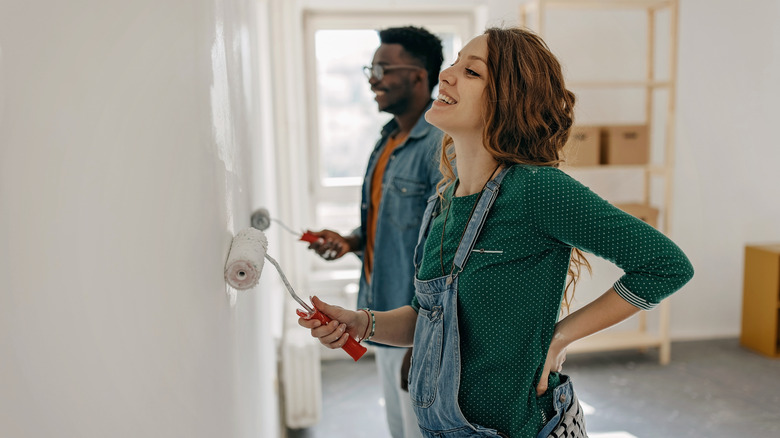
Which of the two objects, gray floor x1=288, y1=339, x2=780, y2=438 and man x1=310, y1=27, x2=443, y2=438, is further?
gray floor x1=288, y1=339, x2=780, y2=438

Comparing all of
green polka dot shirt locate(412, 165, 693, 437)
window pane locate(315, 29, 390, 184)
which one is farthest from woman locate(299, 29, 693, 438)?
window pane locate(315, 29, 390, 184)

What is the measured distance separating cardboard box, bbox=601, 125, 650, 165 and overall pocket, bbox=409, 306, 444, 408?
8.24 feet

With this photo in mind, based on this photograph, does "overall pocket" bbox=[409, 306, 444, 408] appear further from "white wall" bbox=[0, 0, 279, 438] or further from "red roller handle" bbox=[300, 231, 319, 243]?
"red roller handle" bbox=[300, 231, 319, 243]

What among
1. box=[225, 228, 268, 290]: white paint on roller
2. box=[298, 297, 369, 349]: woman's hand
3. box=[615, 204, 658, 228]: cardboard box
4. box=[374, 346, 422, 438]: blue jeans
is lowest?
box=[374, 346, 422, 438]: blue jeans

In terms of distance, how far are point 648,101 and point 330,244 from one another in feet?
8.13

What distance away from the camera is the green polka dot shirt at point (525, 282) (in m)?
0.95

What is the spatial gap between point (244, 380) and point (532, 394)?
0.53m

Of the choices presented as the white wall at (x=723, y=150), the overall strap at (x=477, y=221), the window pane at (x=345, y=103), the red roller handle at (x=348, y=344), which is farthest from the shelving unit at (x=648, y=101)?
the red roller handle at (x=348, y=344)

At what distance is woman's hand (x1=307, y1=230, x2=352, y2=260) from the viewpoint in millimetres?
1818

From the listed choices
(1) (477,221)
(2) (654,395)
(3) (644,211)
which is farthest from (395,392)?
(3) (644,211)

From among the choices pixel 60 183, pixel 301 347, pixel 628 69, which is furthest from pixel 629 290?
pixel 628 69

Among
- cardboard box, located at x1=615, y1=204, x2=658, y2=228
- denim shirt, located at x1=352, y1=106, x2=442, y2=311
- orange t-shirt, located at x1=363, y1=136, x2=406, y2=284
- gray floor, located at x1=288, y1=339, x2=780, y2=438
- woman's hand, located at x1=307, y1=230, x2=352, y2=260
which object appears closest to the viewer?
denim shirt, located at x1=352, y1=106, x2=442, y2=311

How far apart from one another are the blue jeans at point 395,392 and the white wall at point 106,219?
38.6 inches

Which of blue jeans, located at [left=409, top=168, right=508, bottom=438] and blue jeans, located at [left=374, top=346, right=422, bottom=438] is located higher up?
blue jeans, located at [left=409, top=168, right=508, bottom=438]
